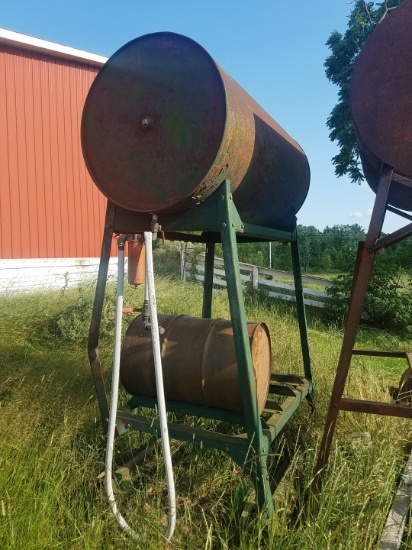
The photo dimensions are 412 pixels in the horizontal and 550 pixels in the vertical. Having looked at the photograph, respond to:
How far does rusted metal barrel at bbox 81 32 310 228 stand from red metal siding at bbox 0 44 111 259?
244 inches

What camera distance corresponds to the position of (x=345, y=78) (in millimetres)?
11281

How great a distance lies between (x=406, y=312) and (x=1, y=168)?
7881 mm

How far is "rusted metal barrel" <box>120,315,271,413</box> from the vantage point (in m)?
2.63

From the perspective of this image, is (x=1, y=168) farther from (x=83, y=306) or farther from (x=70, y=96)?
(x=83, y=306)

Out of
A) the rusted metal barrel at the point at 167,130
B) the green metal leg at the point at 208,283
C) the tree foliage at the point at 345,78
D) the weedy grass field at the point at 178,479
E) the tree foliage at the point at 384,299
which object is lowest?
the weedy grass field at the point at 178,479

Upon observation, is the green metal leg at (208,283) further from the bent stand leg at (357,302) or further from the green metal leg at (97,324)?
the bent stand leg at (357,302)

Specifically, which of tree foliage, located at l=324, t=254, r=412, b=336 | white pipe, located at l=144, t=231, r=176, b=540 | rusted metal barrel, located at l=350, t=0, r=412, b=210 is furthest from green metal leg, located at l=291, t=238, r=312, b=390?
tree foliage, located at l=324, t=254, r=412, b=336

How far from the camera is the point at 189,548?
215cm

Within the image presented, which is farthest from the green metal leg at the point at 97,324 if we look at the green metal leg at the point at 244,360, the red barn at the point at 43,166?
the red barn at the point at 43,166

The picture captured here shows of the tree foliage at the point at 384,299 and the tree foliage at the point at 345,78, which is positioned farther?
the tree foliage at the point at 345,78

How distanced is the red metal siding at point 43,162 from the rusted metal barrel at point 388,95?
7.19 m

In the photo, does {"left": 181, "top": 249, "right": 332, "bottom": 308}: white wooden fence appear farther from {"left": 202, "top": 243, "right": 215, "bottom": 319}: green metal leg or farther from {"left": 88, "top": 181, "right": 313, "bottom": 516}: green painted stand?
{"left": 88, "top": 181, "right": 313, "bottom": 516}: green painted stand

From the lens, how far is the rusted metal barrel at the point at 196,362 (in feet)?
8.63

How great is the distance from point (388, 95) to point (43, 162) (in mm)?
7530
